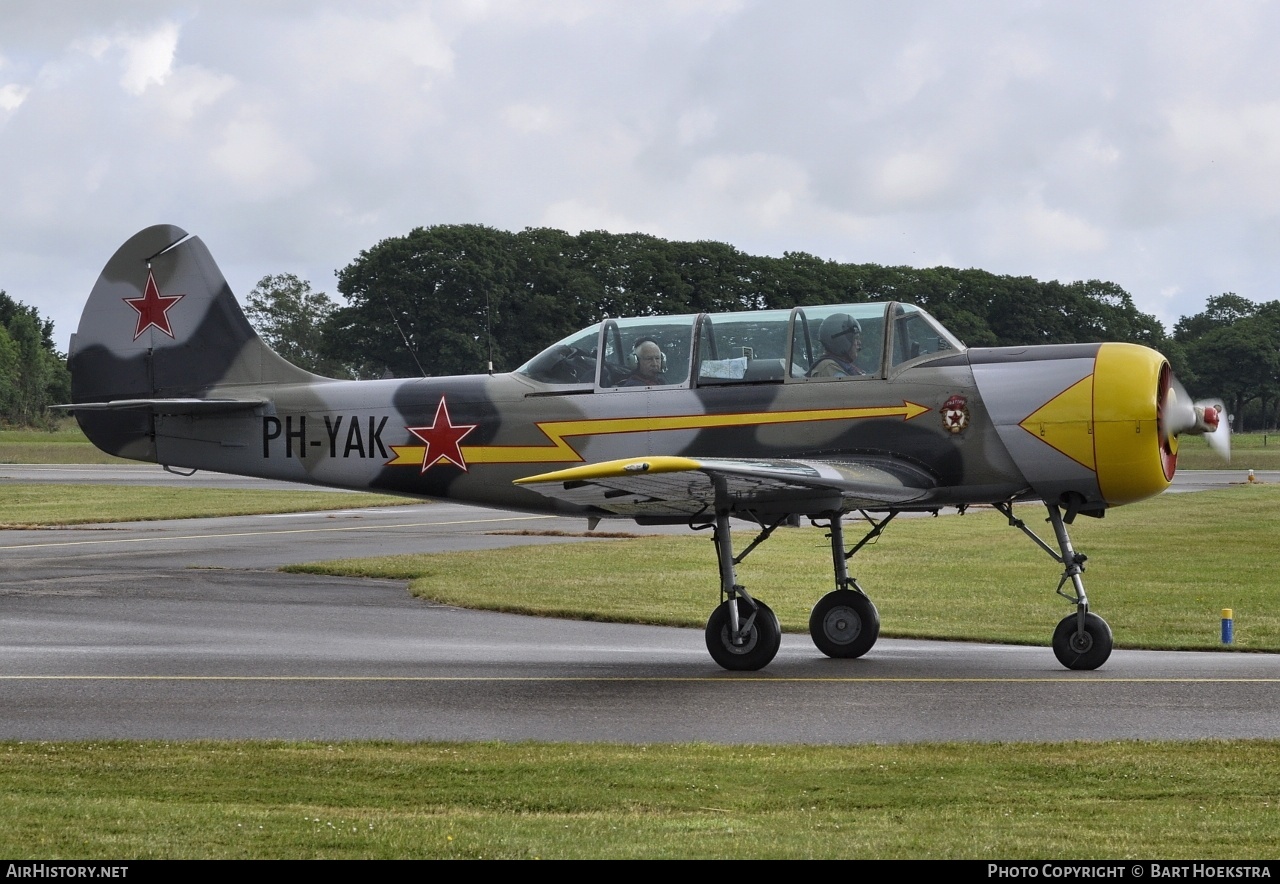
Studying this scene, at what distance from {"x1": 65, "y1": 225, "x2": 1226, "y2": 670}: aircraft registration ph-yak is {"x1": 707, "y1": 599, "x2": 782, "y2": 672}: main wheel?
0.05 ft

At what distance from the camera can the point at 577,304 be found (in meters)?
72.4

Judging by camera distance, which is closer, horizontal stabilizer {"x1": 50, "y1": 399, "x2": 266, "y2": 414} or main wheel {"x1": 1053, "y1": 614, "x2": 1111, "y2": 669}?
main wheel {"x1": 1053, "y1": 614, "x2": 1111, "y2": 669}

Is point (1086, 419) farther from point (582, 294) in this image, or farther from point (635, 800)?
point (582, 294)

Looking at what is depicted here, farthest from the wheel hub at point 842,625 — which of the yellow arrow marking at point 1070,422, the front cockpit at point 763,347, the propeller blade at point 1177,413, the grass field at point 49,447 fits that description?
the grass field at point 49,447

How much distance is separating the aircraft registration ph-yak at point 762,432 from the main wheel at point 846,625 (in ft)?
0.05

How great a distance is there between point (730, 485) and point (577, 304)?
61276 mm

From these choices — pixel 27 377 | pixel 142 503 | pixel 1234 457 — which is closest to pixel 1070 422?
pixel 142 503

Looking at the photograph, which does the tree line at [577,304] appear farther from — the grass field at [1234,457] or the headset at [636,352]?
the headset at [636,352]

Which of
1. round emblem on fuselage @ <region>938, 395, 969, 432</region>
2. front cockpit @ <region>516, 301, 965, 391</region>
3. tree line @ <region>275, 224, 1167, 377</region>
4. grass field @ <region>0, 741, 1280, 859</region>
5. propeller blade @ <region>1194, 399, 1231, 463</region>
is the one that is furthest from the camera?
tree line @ <region>275, 224, 1167, 377</region>

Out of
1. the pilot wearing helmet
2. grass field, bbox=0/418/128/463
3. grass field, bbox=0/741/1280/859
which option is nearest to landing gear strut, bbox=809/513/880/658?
the pilot wearing helmet

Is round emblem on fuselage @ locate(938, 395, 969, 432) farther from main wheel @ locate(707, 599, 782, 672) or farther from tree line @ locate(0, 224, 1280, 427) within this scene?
tree line @ locate(0, 224, 1280, 427)

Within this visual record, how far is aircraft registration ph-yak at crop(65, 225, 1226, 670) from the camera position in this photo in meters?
11.9

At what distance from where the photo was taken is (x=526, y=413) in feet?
44.5

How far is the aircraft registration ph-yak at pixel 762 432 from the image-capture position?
39.0 feet
